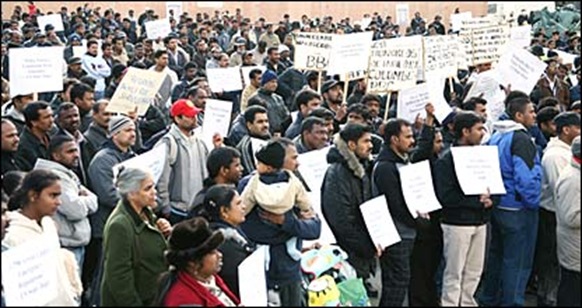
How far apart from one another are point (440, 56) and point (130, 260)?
21.2 ft

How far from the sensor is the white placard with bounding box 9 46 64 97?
9.24 metres

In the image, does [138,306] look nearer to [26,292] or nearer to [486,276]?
[26,292]

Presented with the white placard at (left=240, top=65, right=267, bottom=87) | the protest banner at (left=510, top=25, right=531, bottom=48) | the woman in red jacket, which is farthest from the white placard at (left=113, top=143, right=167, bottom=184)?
the protest banner at (left=510, top=25, right=531, bottom=48)

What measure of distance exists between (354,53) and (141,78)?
3015 millimetres

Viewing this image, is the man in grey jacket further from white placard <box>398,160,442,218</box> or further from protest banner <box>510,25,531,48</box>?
protest banner <box>510,25,531,48</box>

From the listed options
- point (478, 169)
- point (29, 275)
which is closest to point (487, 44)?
point (478, 169)

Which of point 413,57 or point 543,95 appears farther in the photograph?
point 543,95

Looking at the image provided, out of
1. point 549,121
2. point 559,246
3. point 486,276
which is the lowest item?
point 486,276

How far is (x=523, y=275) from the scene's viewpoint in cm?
759

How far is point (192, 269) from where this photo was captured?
4559mm

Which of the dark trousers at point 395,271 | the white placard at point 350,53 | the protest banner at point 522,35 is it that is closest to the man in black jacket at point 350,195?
the dark trousers at point 395,271

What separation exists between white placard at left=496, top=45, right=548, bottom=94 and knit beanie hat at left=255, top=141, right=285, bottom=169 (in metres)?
4.88

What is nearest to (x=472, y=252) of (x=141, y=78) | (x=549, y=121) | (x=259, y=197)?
(x=549, y=121)

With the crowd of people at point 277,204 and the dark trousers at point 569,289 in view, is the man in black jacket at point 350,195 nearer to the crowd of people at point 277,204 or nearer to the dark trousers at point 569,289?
the crowd of people at point 277,204
